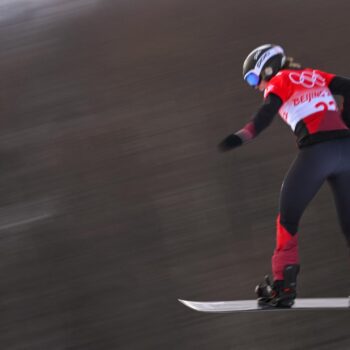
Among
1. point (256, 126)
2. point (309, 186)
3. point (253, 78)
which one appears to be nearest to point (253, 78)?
point (253, 78)

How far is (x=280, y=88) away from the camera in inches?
155

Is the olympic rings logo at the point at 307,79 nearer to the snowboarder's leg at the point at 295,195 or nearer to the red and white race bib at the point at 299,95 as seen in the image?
the red and white race bib at the point at 299,95

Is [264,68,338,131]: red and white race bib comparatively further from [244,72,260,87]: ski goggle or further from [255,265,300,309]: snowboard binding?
[255,265,300,309]: snowboard binding

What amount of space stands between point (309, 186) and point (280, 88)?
0.66m

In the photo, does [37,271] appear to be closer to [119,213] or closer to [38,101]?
[119,213]

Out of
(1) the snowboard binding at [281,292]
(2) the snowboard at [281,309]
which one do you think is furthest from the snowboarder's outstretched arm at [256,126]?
(2) the snowboard at [281,309]

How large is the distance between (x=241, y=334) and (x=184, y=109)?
10.0 ft

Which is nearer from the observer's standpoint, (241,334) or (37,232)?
(241,334)

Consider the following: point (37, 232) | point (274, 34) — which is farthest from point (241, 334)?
point (274, 34)

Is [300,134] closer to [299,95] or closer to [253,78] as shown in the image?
[299,95]

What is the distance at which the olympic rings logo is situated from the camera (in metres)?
3.98

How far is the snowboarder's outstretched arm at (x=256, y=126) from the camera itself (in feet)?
12.2

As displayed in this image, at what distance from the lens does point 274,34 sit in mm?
7926

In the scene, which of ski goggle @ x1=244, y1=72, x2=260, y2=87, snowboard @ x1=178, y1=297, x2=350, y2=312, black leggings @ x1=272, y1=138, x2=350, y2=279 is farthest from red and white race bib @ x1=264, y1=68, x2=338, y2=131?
snowboard @ x1=178, y1=297, x2=350, y2=312
